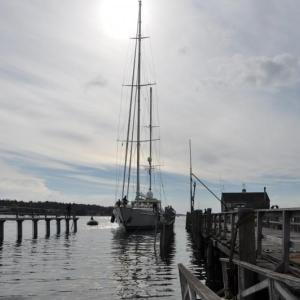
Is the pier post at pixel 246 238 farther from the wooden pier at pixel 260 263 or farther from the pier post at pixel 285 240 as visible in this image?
the pier post at pixel 285 240

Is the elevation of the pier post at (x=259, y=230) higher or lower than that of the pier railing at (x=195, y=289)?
higher

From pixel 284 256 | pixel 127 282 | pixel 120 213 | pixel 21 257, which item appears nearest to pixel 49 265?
pixel 21 257

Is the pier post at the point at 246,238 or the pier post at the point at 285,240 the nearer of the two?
the pier post at the point at 285,240

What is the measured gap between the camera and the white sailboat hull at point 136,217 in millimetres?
62844

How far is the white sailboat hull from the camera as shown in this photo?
62.8m

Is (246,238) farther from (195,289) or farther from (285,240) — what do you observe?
(195,289)

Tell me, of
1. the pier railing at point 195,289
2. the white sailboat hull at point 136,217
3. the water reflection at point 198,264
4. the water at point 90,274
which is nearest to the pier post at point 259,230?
the pier railing at point 195,289

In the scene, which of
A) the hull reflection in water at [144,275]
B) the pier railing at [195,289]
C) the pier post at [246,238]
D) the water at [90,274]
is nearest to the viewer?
the pier railing at [195,289]

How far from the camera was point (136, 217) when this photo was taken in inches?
2500

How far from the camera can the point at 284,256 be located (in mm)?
9320

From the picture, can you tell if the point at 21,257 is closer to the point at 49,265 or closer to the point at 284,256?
the point at 49,265

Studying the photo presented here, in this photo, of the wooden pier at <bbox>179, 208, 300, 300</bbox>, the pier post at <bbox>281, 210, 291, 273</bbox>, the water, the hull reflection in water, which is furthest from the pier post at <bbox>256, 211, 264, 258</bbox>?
the hull reflection in water

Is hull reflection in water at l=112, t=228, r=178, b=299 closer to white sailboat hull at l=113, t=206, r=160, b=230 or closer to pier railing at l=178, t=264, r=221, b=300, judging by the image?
pier railing at l=178, t=264, r=221, b=300

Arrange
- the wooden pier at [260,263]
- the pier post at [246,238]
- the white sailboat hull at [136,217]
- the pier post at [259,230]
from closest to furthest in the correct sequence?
1. the wooden pier at [260,263]
2. the pier post at [246,238]
3. the pier post at [259,230]
4. the white sailboat hull at [136,217]
